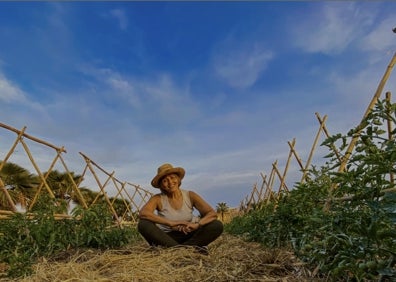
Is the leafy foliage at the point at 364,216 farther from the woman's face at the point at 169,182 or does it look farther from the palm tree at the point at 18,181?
the palm tree at the point at 18,181

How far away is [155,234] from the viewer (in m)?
3.22

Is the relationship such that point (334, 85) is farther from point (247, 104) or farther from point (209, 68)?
point (209, 68)

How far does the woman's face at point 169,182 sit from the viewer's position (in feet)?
11.3

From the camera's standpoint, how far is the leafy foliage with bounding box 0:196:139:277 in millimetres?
2734

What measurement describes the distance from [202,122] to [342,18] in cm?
256

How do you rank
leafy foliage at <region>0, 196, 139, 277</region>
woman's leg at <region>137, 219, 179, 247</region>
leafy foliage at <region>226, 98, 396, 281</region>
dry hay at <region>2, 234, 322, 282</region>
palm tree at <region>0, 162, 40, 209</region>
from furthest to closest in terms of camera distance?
palm tree at <region>0, 162, 40, 209</region> < woman's leg at <region>137, 219, 179, 247</region> < leafy foliage at <region>0, 196, 139, 277</region> < dry hay at <region>2, 234, 322, 282</region> < leafy foliage at <region>226, 98, 396, 281</region>

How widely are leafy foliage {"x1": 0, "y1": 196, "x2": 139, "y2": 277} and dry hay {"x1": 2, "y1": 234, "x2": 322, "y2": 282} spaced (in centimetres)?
15

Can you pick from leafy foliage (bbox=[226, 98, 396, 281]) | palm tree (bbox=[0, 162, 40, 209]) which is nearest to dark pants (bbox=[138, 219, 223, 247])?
leafy foliage (bbox=[226, 98, 396, 281])

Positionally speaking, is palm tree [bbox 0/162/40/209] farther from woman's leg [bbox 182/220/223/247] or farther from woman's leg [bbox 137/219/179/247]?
woman's leg [bbox 182/220/223/247]

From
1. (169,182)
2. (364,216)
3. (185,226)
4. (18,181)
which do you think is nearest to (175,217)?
(185,226)

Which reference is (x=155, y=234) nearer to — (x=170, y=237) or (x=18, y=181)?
(x=170, y=237)

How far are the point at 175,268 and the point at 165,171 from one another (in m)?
1.04

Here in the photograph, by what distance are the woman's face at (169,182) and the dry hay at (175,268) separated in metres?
0.61

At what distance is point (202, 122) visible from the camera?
5.55 m
